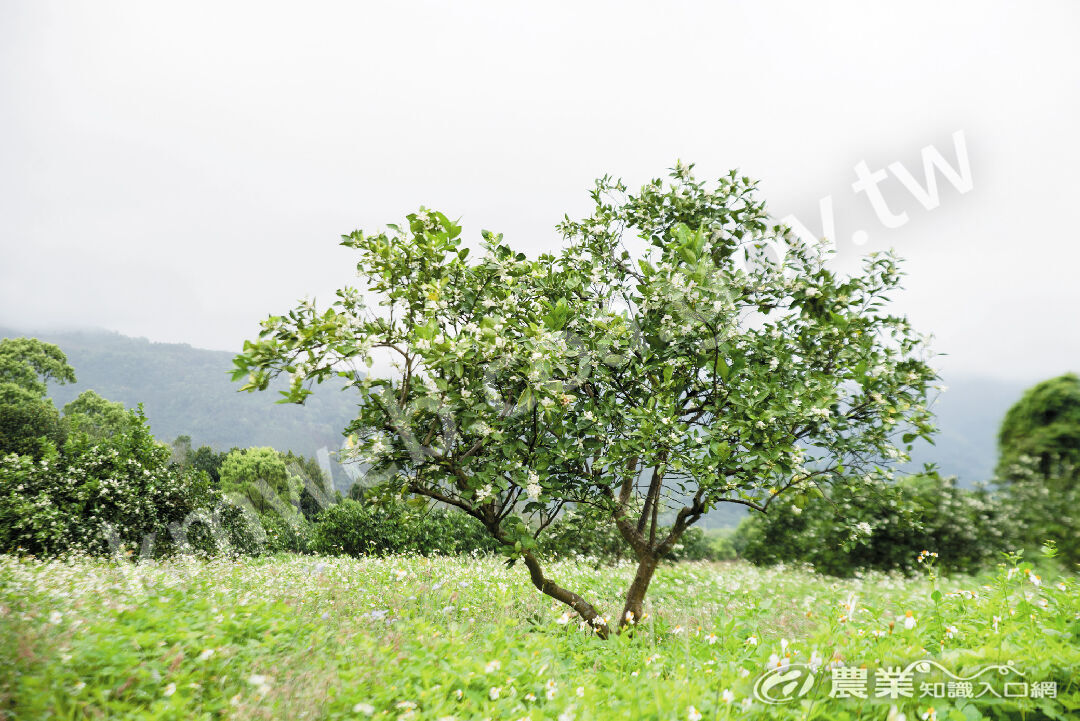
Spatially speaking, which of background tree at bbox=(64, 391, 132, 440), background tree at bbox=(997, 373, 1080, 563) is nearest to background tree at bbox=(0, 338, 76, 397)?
background tree at bbox=(64, 391, 132, 440)

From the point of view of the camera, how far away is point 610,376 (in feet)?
15.2

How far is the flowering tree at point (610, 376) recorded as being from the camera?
3941 mm

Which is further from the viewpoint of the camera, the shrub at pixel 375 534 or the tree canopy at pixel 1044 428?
the shrub at pixel 375 534

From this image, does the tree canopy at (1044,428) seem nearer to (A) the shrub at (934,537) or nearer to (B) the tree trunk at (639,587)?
(A) the shrub at (934,537)

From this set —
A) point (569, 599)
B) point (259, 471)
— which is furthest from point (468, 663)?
point (259, 471)

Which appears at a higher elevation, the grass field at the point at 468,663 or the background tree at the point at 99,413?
the grass field at the point at 468,663

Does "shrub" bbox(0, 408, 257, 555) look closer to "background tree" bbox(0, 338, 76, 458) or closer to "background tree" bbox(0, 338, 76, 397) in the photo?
"background tree" bbox(0, 338, 76, 458)

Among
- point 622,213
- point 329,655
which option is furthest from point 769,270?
point 329,655

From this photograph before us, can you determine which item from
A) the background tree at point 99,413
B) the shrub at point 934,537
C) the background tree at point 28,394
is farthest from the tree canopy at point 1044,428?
the background tree at point 99,413

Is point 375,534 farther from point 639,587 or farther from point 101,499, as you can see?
point 639,587

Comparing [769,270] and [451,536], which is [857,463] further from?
[451,536]

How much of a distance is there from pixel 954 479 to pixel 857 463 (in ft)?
30.6

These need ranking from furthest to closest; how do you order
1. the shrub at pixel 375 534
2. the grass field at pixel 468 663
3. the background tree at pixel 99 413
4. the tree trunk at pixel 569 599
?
the background tree at pixel 99 413, the shrub at pixel 375 534, the tree trunk at pixel 569 599, the grass field at pixel 468 663

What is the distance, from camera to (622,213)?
5.65m
